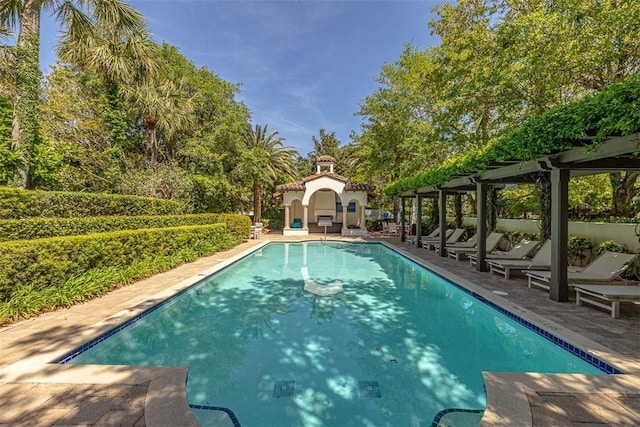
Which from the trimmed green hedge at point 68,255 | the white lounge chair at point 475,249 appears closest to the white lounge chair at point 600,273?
the white lounge chair at point 475,249

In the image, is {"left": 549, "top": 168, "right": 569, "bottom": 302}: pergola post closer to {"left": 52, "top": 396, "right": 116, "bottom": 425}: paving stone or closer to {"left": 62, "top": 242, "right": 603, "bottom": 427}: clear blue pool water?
{"left": 62, "top": 242, "right": 603, "bottom": 427}: clear blue pool water

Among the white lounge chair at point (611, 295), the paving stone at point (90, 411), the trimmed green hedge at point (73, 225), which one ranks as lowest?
the paving stone at point (90, 411)

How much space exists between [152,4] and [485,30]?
1530 centimetres

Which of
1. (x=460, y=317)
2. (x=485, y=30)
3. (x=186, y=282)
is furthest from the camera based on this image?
(x=485, y=30)

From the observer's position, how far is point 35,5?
9453 mm

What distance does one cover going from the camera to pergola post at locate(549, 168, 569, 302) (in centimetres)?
641

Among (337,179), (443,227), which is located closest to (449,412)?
(443,227)

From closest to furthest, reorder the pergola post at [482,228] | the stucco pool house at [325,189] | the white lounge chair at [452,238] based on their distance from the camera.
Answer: the pergola post at [482,228], the white lounge chair at [452,238], the stucco pool house at [325,189]

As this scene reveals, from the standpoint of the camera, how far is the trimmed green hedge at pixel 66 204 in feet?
23.2

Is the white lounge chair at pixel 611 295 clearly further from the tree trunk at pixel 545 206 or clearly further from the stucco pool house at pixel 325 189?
the stucco pool house at pixel 325 189

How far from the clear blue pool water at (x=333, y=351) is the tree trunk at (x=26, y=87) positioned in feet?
24.2

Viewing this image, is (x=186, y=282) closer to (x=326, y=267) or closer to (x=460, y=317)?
(x=326, y=267)

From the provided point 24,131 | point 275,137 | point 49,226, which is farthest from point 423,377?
point 275,137

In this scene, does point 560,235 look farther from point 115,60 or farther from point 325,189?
point 325,189
